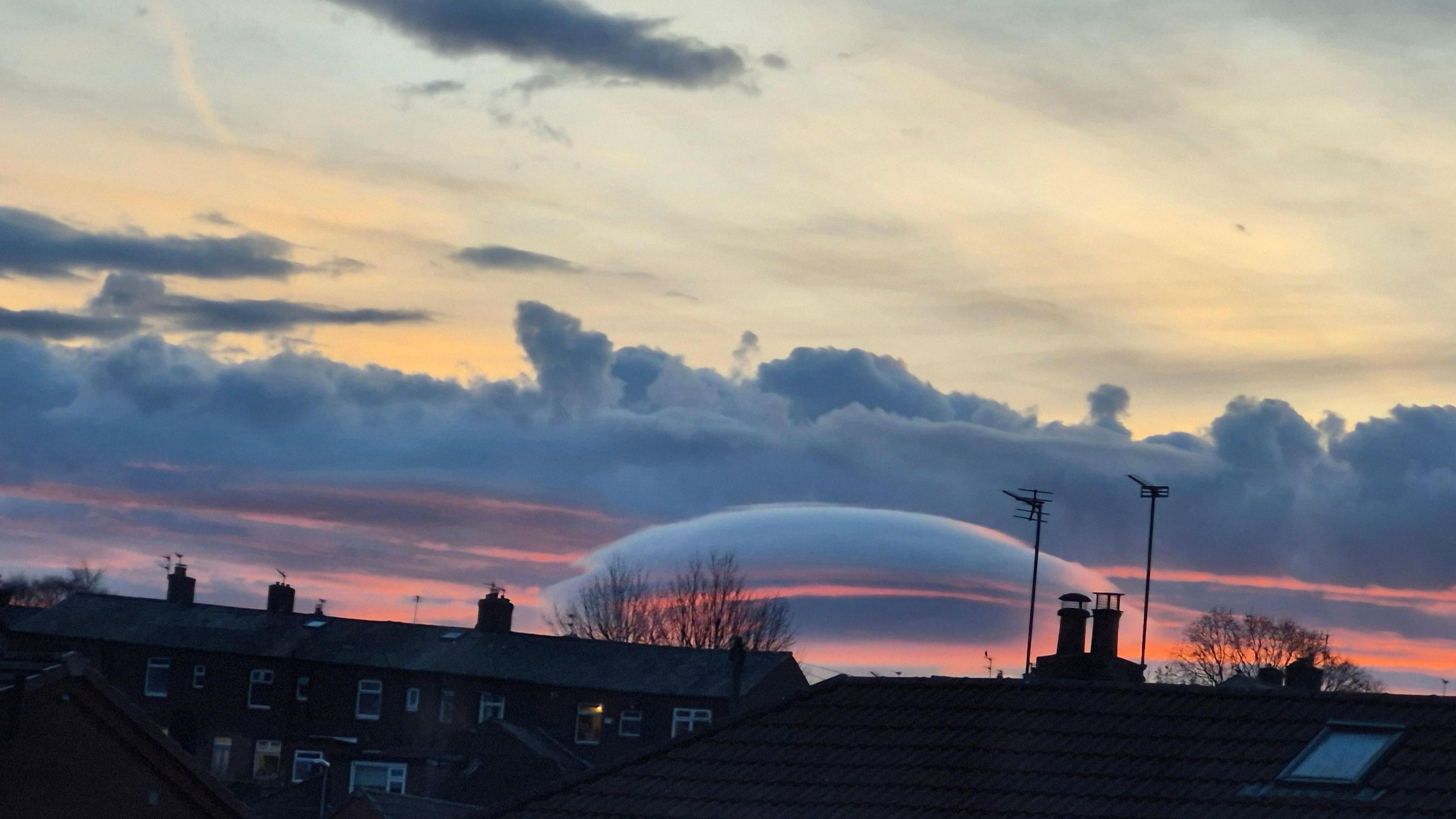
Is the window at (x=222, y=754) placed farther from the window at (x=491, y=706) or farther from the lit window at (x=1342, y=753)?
the lit window at (x=1342, y=753)

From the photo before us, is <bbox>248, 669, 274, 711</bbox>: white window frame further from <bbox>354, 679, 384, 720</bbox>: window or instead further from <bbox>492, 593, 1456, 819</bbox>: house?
<bbox>492, 593, 1456, 819</bbox>: house

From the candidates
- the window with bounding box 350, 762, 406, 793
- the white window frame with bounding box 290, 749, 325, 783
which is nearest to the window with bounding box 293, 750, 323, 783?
the white window frame with bounding box 290, 749, 325, 783

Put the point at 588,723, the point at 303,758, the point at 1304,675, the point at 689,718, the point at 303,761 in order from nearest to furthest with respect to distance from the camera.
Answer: the point at 1304,675 → the point at 689,718 → the point at 588,723 → the point at 303,761 → the point at 303,758

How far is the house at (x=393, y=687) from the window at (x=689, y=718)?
7cm

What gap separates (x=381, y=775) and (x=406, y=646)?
53.3 ft

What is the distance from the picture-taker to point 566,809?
75.6 ft

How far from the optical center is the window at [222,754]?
79.0 m

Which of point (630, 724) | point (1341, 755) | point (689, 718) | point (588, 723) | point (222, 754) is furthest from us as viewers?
point (222, 754)

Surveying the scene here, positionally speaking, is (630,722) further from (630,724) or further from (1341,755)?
(1341,755)

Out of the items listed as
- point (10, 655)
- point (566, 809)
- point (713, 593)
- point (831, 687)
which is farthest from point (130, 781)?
point (713, 593)

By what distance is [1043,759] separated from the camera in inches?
865

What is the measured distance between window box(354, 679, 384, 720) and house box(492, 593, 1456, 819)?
56.5 m

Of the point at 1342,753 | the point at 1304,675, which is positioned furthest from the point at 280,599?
the point at 1342,753

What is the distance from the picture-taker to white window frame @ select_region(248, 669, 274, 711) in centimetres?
8012
